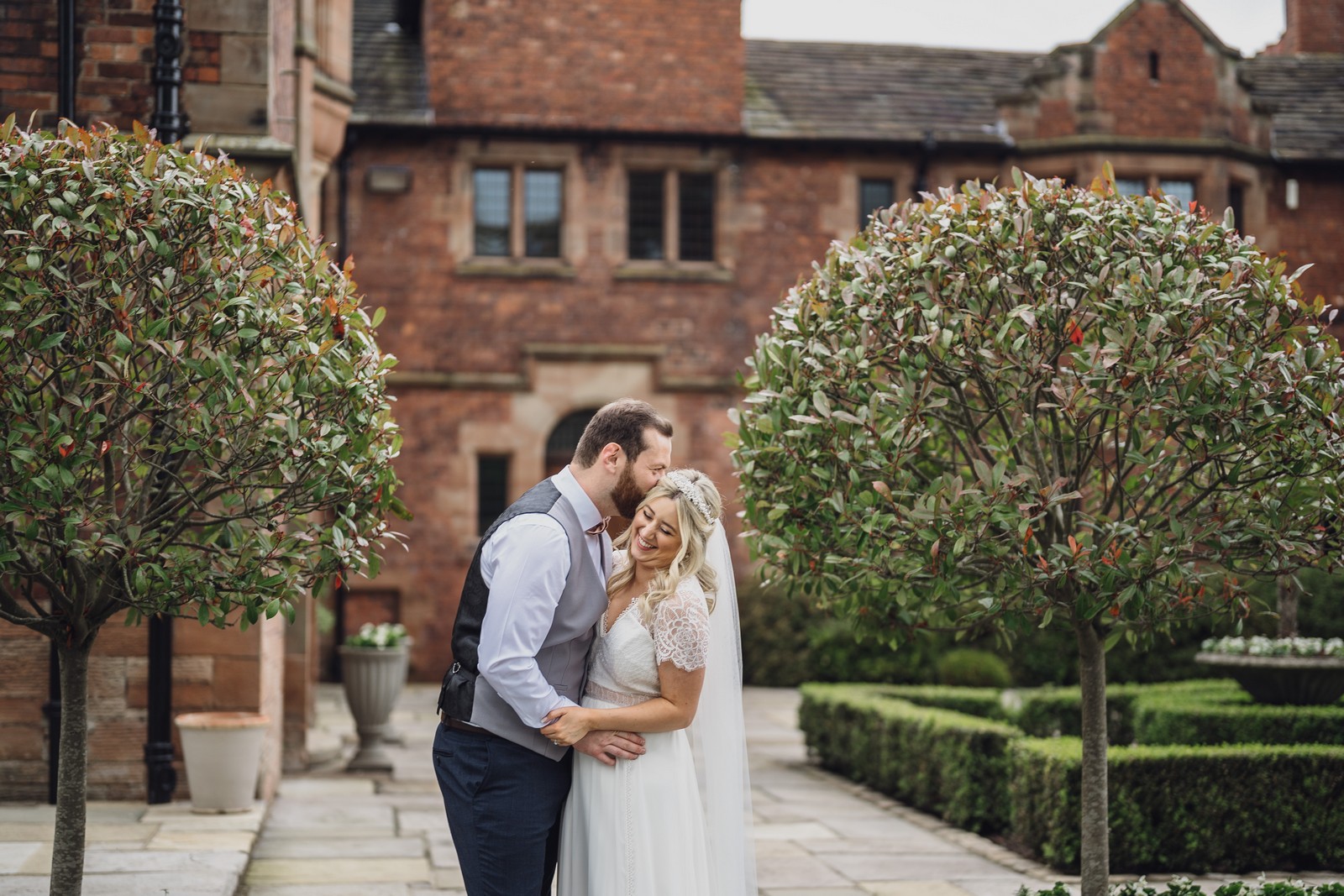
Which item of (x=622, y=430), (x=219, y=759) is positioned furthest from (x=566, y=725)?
(x=219, y=759)

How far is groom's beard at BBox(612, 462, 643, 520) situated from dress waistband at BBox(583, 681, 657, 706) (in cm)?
57

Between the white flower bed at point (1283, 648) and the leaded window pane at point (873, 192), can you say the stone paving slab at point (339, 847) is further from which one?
the leaded window pane at point (873, 192)

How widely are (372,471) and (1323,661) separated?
8.11 m

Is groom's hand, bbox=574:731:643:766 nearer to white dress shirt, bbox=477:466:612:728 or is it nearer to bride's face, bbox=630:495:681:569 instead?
white dress shirt, bbox=477:466:612:728

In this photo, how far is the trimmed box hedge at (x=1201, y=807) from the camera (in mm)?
7797

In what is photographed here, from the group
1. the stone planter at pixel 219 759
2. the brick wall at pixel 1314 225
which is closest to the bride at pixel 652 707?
the stone planter at pixel 219 759

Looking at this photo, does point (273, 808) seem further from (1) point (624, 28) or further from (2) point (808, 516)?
(1) point (624, 28)

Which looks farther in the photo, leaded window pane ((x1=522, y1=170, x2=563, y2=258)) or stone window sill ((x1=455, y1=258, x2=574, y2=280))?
leaded window pane ((x1=522, y1=170, x2=563, y2=258))

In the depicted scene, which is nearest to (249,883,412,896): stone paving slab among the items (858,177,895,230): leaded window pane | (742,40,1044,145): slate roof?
(742,40,1044,145): slate roof

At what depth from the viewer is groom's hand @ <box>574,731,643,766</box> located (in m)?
4.25

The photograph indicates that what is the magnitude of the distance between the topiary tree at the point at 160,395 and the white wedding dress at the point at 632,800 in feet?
4.02

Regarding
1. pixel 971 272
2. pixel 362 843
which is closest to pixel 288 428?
pixel 971 272

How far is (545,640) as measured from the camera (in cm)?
420

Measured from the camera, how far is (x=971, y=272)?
534cm
